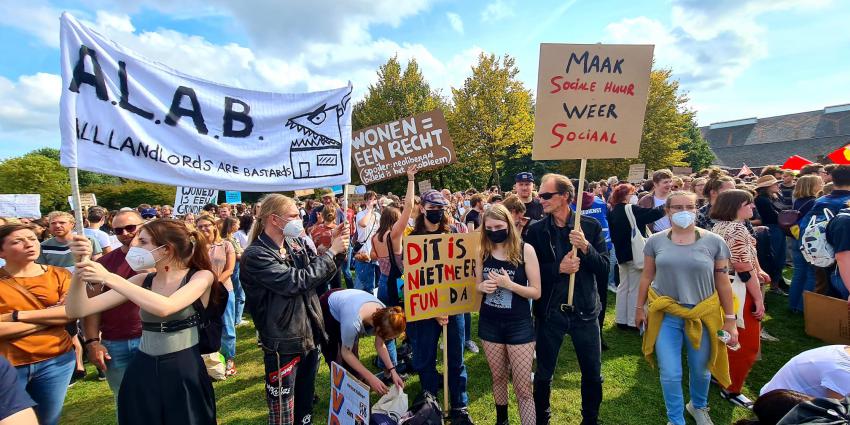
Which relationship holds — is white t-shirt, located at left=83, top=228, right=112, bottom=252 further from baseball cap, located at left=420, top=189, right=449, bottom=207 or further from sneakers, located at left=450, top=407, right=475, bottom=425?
sneakers, located at left=450, top=407, right=475, bottom=425

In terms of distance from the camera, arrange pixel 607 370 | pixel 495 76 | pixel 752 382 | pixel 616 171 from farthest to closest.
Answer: pixel 616 171
pixel 495 76
pixel 607 370
pixel 752 382

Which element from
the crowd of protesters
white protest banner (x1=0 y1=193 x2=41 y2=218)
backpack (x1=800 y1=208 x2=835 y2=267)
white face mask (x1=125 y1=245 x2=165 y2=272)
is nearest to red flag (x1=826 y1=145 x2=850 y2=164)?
the crowd of protesters

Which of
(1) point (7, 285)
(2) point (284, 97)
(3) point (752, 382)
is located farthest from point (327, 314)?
(3) point (752, 382)

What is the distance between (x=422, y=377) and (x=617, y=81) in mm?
Answer: 3254

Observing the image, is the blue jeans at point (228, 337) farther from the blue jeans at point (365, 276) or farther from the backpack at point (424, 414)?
the backpack at point (424, 414)

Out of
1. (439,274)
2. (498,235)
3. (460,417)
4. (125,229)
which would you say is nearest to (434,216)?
(439,274)

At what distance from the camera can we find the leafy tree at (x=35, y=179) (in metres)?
39.1

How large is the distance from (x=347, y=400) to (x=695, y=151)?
44380mm

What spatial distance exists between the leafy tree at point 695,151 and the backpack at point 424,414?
4176 centimetres

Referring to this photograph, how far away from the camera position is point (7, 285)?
283 centimetres

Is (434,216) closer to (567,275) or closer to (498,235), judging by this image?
(498,235)

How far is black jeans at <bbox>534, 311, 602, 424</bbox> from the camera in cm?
338

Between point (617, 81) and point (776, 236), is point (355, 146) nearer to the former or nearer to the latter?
point (617, 81)

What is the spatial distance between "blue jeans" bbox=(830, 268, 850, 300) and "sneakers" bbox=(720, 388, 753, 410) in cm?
210
